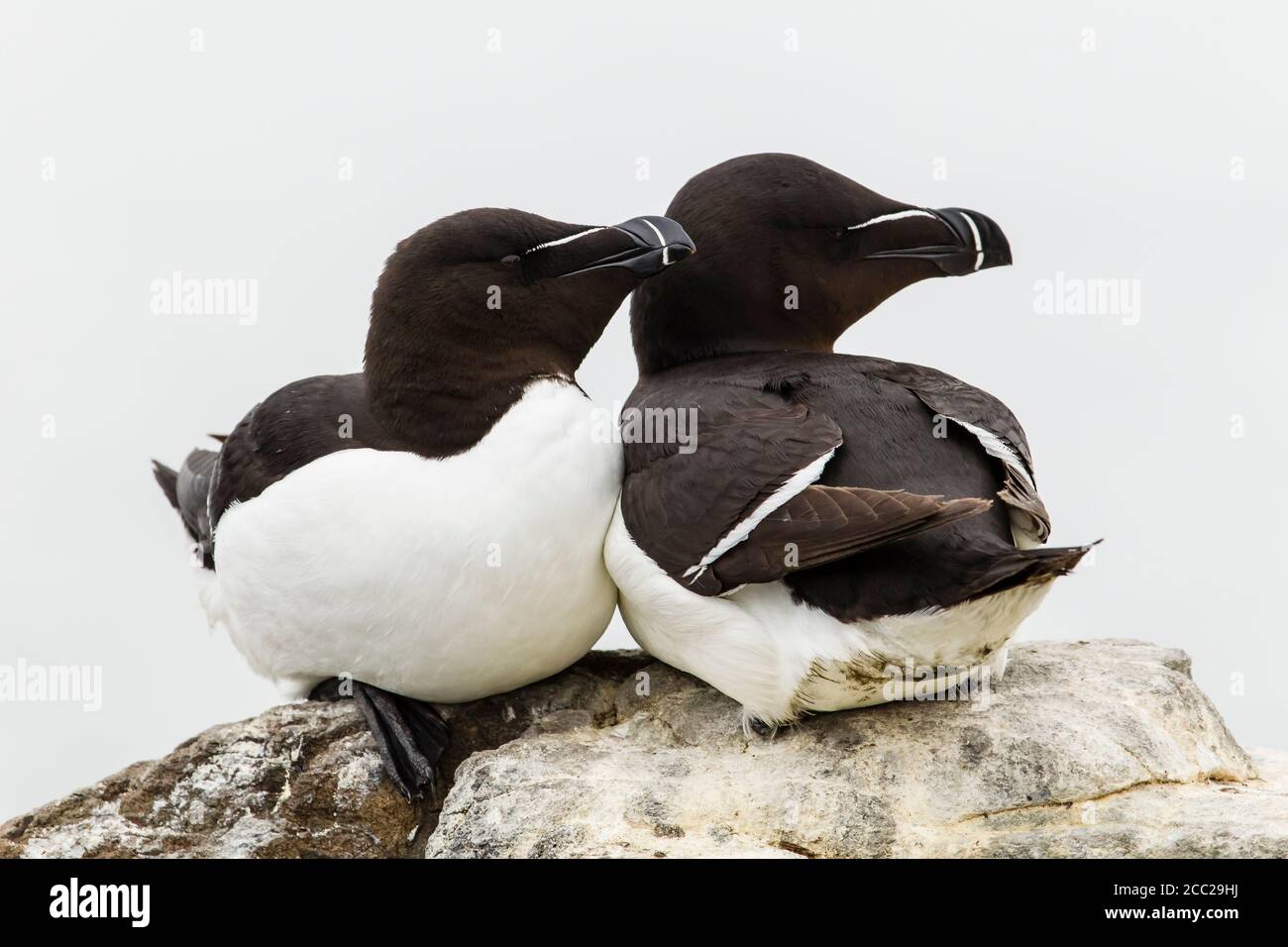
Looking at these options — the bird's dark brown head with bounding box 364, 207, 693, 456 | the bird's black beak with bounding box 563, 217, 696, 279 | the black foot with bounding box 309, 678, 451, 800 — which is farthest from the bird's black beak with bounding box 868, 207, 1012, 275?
the black foot with bounding box 309, 678, 451, 800

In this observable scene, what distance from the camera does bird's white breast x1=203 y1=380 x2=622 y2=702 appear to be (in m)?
5.09

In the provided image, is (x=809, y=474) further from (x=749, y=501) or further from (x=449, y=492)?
(x=449, y=492)

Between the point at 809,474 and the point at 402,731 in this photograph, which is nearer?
the point at 809,474

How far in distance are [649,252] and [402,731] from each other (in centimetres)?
181

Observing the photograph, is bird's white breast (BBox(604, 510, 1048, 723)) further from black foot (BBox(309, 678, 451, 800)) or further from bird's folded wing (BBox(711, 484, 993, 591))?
black foot (BBox(309, 678, 451, 800))

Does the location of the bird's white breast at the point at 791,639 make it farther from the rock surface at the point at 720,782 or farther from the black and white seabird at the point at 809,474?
the rock surface at the point at 720,782

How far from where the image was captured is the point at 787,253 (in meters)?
5.89

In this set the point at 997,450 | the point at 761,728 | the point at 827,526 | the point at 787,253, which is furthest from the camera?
the point at 787,253

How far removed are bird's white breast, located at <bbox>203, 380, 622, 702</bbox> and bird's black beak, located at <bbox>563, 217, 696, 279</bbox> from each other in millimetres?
464

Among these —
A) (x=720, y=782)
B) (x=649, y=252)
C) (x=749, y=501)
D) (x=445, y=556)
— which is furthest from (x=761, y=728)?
(x=649, y=252)

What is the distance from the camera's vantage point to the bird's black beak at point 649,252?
540 centimetres

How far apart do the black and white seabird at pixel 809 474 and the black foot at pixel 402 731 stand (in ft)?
2.56

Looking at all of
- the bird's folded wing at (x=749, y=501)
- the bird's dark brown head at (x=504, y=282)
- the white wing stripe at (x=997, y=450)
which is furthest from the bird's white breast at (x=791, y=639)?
the bird's dark brown head at (x=504, y=282)
